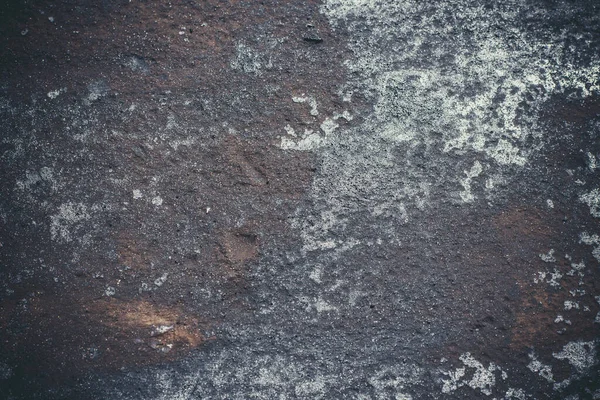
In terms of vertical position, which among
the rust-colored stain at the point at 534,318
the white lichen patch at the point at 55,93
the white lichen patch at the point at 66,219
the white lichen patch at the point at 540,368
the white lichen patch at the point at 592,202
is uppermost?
the white lichen patch at the point at 592,202

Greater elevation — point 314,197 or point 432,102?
point 432,102

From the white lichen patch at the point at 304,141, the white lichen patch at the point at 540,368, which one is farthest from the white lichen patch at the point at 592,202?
the white lichen patch at the point at 304,141

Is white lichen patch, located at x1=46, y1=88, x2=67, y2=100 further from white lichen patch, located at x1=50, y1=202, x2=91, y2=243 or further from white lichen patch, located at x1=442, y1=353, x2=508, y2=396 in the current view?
white lichen patch, located at x1=442, y1=353, x2=508, y2=396

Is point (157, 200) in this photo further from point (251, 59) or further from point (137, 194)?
point (251, 59)

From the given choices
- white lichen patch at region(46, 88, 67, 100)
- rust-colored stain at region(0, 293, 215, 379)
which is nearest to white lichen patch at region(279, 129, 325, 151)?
rust-colored stain at region(0, 293, 215, 379)

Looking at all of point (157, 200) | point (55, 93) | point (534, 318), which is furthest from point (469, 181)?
point (55, 93)

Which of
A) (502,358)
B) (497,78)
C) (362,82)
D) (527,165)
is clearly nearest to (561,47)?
(497,78)

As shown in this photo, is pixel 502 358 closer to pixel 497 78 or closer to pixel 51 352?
pixel 497 78

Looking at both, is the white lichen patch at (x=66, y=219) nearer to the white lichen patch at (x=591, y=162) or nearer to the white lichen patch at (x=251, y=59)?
the white lichen patch at (x=251, y=59)

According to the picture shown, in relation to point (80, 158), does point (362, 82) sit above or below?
above
